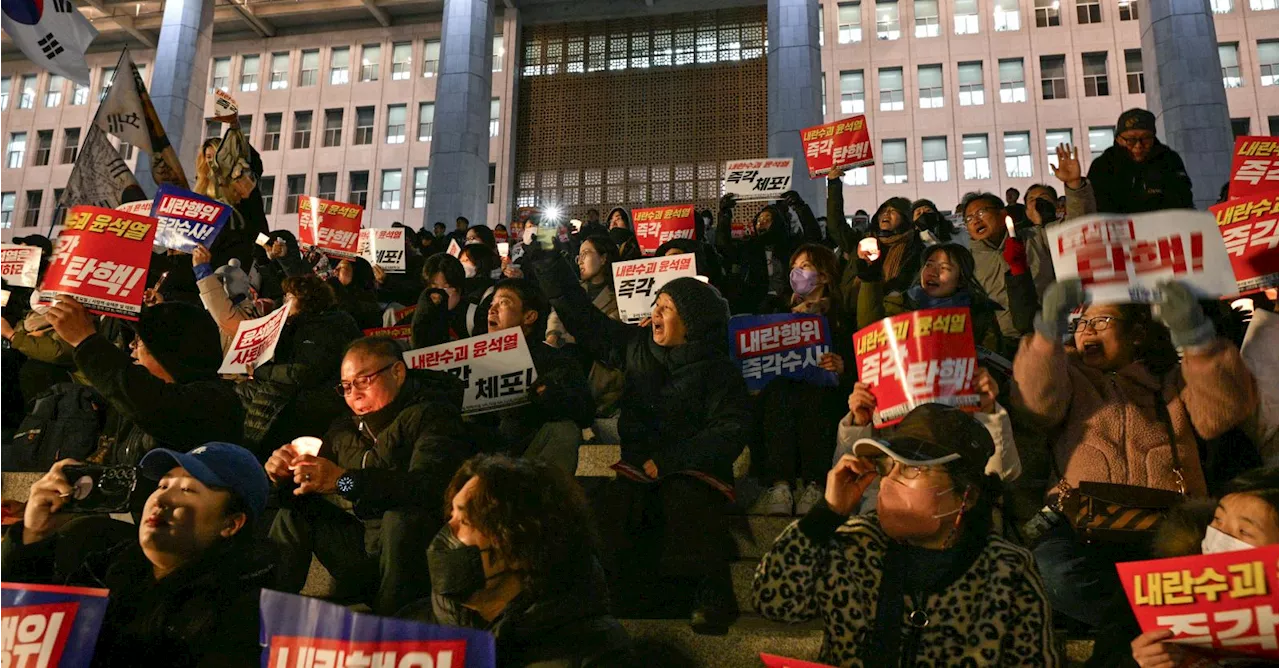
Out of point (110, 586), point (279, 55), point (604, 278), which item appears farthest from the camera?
point (279, 55)

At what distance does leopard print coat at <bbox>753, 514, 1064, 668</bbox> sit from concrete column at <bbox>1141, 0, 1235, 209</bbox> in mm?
16589

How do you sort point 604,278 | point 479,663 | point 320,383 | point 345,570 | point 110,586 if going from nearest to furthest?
point 479,663 → point 110,586 → point 345,570 → point 320,383 → point 604,278

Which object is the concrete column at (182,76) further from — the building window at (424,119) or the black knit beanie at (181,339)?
the black knit beanie at (181,339)

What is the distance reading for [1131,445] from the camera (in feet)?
10.9

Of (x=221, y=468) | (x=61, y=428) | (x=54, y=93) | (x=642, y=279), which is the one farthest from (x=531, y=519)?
(x=54, y=93)

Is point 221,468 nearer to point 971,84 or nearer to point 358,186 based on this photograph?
point 971,84

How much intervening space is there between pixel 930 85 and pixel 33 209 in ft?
107

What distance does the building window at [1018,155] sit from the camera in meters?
29.9

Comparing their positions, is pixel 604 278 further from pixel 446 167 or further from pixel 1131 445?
pixel 446 167

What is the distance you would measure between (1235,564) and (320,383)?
395cm

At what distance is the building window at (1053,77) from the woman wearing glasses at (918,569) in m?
31.1

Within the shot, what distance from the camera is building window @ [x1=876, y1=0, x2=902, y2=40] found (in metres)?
31.5

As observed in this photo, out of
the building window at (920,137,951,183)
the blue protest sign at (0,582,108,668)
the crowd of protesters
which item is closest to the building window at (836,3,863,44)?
the building window at (920,137,951,183)

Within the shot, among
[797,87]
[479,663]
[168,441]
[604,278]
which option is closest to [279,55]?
[797,87]
